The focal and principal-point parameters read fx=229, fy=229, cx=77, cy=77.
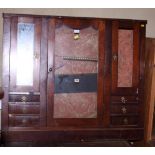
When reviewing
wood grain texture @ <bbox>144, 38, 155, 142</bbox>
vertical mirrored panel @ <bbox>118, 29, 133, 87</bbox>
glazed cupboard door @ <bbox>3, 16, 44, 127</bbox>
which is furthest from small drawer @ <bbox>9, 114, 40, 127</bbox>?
wood grain texture @ <bbox>144, 38, 155, 142</bbox>

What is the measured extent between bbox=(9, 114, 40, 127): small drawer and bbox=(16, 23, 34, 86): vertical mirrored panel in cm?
33

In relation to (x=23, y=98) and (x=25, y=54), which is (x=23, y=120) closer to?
(x=23, y=98)

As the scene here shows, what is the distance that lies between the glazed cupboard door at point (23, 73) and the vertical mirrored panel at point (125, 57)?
864 millimetres

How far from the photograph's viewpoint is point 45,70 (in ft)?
7.65

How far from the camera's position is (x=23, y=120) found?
2.29 meters

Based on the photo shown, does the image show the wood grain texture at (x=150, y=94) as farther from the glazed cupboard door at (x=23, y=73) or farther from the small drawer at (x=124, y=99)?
the glazed cupboard door at (x=23, y=73)

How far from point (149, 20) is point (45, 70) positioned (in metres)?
1.74

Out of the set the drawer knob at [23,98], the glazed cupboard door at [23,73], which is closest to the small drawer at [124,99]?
the glazed cupboard door at [23,73]

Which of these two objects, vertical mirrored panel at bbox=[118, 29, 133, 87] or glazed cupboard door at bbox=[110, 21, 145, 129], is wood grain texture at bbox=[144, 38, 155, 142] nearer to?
glazed cupboard door at bbox=[110, 21, 145, 129]

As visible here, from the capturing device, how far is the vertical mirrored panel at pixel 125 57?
2465mm

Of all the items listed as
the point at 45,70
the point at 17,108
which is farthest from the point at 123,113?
the point at 17,108

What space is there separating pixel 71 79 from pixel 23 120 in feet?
2.09

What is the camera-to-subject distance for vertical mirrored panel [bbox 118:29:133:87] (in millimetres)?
2465
